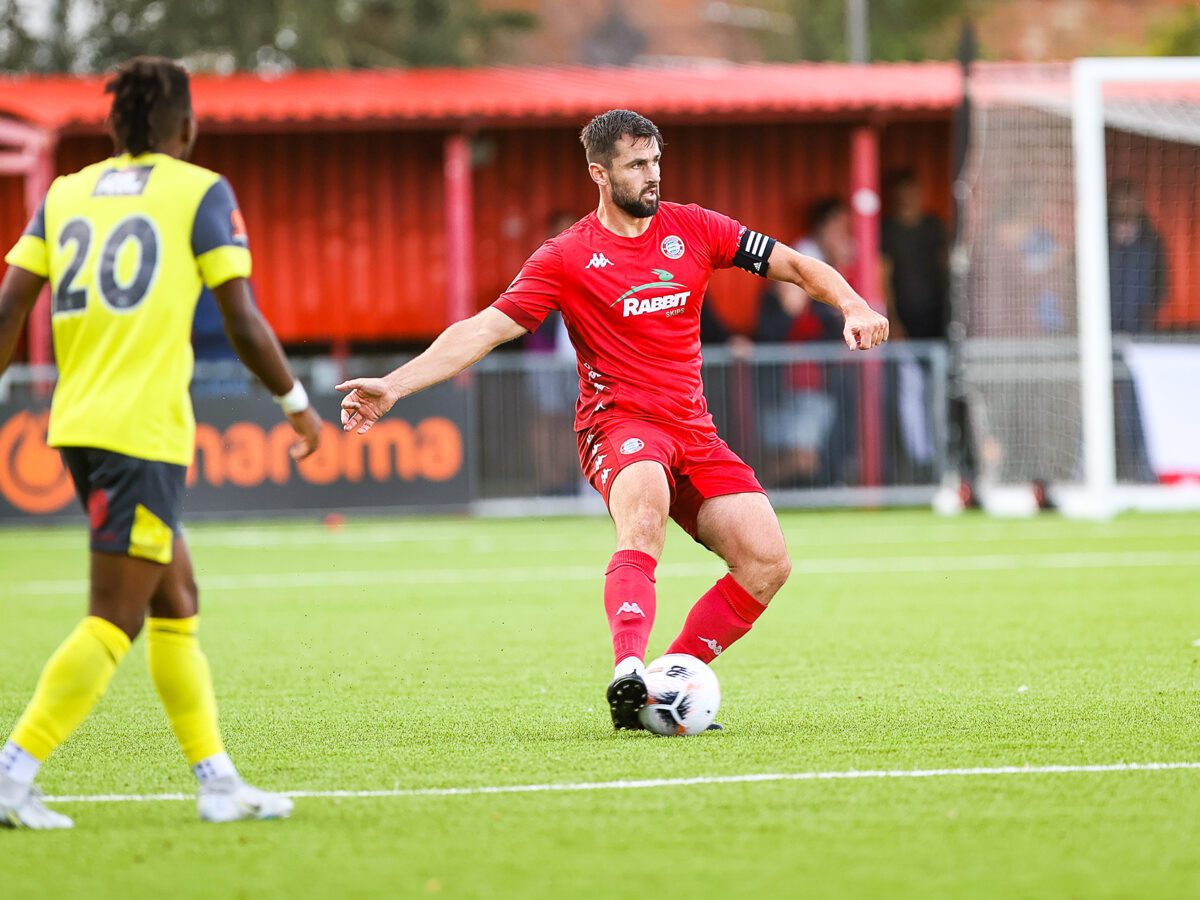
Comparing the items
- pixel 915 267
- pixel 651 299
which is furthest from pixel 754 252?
pixel 915 267

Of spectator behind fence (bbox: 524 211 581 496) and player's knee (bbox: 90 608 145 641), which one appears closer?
player's knee (bbox: 90 608 145 641)

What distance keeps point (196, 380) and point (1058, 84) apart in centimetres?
827

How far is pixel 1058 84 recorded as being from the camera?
672 inches

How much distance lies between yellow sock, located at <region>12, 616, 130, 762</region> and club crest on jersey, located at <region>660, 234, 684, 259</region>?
8.74ft

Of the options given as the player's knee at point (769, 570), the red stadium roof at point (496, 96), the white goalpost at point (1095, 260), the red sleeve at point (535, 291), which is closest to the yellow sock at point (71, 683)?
the red sleeve at point (535, 291)

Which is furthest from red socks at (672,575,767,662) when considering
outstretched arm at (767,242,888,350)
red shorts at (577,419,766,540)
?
outstretched arm at (767,242,888,350)

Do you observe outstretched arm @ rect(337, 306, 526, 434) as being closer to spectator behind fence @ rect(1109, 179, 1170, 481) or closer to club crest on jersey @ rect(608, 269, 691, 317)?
club crest on jersey @ rect(608, 269, 691, 317)

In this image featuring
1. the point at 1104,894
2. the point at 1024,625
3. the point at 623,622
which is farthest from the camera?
the point at 1024,625

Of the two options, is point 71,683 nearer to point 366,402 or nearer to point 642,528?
point 366,402

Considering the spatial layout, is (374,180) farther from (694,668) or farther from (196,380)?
(694,668)

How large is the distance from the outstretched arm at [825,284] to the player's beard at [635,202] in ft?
1.61

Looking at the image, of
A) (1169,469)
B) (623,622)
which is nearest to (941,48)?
(1169,469)

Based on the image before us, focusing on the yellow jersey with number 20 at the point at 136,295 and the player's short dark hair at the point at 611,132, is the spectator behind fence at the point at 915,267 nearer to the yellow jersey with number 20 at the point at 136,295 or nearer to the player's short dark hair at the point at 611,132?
the player's short dark hair at the point at 611,132

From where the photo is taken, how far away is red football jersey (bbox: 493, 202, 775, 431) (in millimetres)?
6637
